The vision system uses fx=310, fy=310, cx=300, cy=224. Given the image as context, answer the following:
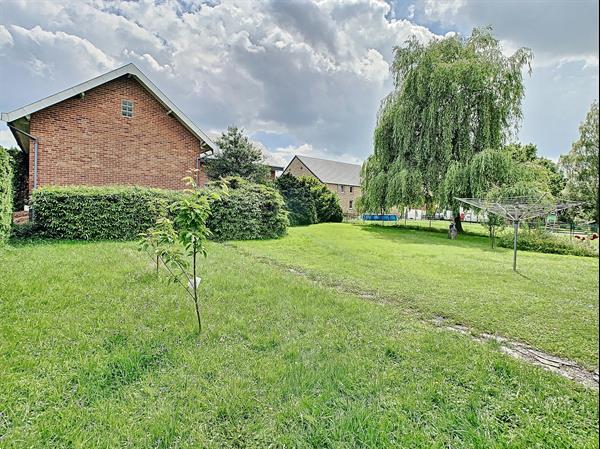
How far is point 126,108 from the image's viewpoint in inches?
451

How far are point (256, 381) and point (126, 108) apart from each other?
1217 centimetres

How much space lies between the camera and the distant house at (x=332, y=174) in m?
35.9

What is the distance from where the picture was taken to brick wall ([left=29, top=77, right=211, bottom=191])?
1030 centimetres

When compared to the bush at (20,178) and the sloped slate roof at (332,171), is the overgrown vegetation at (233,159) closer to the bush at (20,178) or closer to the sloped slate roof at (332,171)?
the bush at (20,178)

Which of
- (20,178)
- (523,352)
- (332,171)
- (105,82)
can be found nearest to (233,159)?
(105,82)

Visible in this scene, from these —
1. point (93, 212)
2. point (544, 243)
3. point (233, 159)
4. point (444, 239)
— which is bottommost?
point (444, 239)

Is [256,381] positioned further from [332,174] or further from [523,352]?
[332,174]

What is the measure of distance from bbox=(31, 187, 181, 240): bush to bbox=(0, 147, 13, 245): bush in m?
0.78

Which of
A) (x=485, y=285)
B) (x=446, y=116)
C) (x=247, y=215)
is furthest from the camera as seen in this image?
(x=446, y=116)

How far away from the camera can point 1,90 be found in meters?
3.88

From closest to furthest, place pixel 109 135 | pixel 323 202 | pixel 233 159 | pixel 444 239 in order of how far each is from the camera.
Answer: pixel 109 135
pixel 444 239
pixel 233 159
pixel 323 202

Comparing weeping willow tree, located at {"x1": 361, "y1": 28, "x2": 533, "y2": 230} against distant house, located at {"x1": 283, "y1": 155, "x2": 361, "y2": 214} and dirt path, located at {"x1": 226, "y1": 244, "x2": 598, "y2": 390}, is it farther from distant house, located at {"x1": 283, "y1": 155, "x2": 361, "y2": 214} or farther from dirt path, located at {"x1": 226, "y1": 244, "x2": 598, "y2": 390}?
distant house, located at {"x1": 283, "y1": 155, "x2": 361, "y2": 214}

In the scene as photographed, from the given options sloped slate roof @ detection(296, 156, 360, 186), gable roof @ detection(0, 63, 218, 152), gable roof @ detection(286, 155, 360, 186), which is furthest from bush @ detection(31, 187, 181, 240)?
sloped slate roof @ detection(296, 156, 360, 186)

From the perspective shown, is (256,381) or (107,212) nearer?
(256,381)
